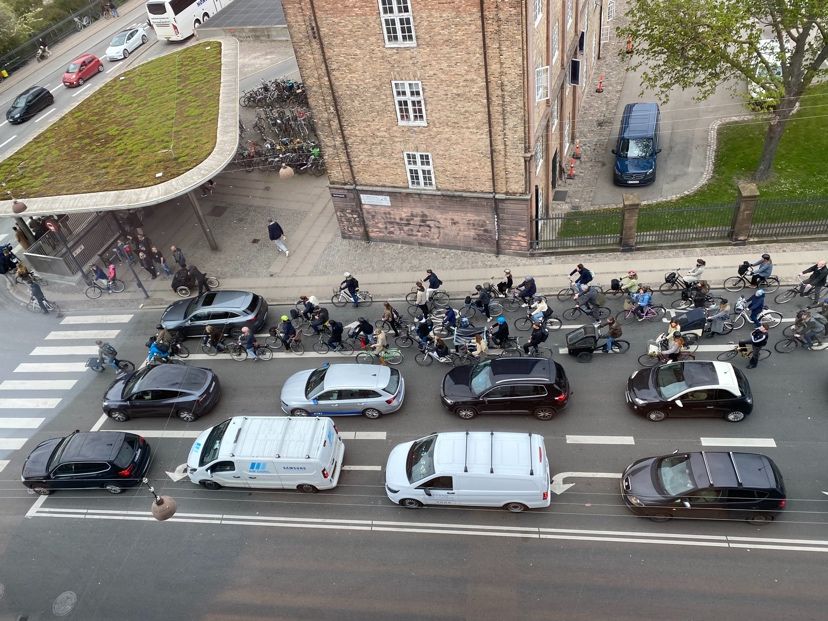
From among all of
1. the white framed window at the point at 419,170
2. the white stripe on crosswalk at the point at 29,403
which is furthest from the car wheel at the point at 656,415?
the white stripe on crosswalk at the point at 29,403

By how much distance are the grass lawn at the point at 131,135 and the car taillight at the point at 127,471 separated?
39.4 ft

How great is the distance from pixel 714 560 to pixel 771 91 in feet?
62.0

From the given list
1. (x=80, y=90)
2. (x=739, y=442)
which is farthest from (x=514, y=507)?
(x=80, y=90)

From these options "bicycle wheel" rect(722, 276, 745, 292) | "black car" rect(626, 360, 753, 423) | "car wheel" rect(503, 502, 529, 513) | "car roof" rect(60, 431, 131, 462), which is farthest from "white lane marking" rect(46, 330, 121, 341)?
"bicycle wheel" rect(722, 276, 745, 292)

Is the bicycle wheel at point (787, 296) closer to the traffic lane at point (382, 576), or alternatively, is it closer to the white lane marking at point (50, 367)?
the traffic lane at point (382, 576)

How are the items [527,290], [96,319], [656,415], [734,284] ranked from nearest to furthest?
1. [656,415]
2. [527,290]
3. [734,284]
4. [96,319]

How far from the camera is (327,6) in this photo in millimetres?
20609

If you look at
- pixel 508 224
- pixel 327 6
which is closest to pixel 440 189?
pixel 508 224

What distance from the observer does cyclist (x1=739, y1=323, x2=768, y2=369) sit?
17.6 metres

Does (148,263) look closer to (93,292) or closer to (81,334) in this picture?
(93,292)

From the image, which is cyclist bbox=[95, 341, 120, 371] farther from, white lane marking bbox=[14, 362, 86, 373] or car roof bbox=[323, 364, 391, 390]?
car roof bbox=[323, 364, 391, 390]

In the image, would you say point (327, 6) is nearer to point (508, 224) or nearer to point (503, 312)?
point (508, 224)

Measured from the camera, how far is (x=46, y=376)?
2272 centimetres

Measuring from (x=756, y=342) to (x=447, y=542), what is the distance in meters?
10.9
